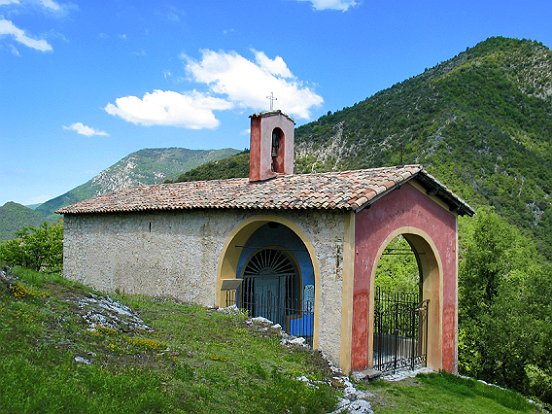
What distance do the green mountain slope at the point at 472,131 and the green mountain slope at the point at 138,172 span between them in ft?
367

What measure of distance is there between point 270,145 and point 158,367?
9431mm

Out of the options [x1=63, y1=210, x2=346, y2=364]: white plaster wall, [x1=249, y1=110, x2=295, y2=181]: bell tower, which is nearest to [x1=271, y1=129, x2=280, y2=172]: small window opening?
[x1=249, y1=110, x2=295, y2=181]: bell tower

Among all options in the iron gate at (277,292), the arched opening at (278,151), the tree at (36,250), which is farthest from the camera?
the tree at (36,250)

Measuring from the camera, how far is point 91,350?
7.40 meters

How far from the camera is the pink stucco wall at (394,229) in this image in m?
11.0

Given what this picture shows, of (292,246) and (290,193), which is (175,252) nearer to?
(292,246)

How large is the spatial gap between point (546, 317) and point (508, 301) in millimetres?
1609

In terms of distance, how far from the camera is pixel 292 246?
1538 cm

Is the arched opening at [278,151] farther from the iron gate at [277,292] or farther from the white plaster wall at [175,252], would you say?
the white plaster wall at [175,252]

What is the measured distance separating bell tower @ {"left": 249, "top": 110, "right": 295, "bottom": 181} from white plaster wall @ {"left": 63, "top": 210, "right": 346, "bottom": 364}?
2396mm

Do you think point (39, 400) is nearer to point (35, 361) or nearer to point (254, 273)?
point (35, 361)

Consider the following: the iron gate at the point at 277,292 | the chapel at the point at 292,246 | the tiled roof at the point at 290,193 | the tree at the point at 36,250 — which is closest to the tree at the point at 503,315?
the chapel at the point at 292,246

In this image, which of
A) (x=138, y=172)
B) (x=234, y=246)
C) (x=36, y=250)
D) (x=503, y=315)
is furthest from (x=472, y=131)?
(x=138, y=172)

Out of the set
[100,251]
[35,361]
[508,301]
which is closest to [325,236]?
[35,361]
